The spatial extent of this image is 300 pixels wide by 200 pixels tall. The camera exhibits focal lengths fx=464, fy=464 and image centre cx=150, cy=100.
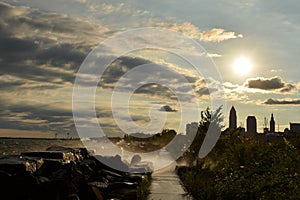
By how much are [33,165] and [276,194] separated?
829 centimetres

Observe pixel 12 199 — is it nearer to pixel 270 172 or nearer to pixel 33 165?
pixel 33 165

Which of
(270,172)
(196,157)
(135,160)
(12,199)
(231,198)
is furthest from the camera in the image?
(196,157)

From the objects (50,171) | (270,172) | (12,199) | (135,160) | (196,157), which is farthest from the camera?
(196,157)

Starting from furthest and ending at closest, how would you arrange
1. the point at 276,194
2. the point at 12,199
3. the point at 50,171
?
the point at 50,171 → the point at 276,194 → the point at 12,199

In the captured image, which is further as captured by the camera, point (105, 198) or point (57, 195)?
point (105, 198)

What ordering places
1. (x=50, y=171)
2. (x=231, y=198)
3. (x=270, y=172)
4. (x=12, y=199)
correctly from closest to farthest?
1. (x=12, y=199)
2. (x=231, y=198)
3. (x=50, y=171)
4. (x=270, y=172)

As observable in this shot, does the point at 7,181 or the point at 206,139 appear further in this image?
the point at 206,139

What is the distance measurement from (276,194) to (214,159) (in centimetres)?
2383

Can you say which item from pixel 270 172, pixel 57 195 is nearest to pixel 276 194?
pixel 270 172

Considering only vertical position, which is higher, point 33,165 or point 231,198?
point 33,165

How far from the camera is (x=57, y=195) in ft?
44.0

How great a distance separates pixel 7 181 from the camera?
45.0 ft

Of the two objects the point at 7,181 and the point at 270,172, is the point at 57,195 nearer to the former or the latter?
the point at 7,181

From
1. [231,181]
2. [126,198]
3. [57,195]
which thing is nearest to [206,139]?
[231,181]
